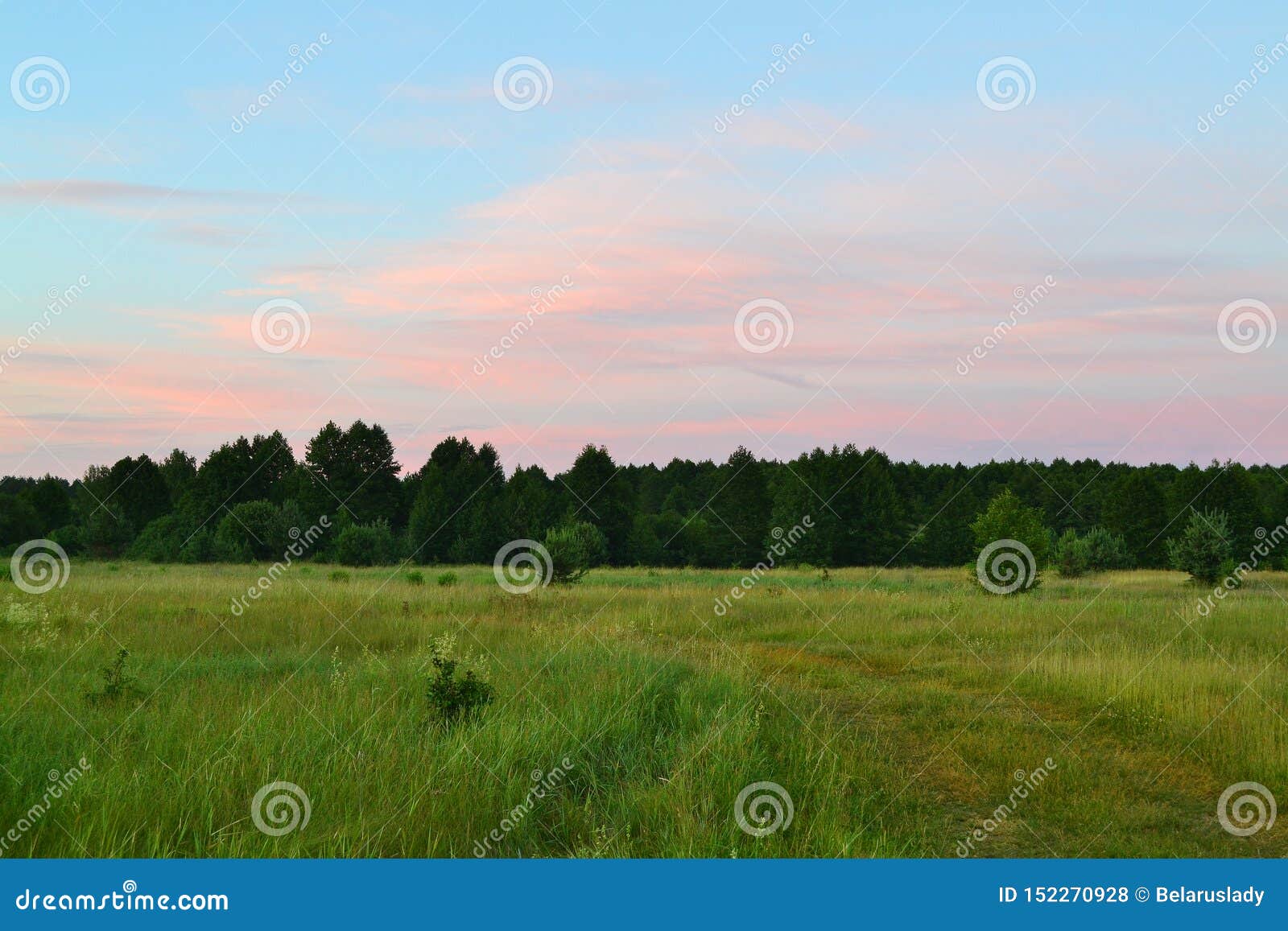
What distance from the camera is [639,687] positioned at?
8977 mm

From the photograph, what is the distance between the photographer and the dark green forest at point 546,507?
176 ft

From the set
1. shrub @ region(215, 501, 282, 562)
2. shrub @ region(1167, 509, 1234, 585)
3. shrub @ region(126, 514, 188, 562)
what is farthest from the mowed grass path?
shrub @ region(126, 514, 188, 562)

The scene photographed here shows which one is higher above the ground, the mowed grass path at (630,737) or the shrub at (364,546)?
the shrub at (364,546)

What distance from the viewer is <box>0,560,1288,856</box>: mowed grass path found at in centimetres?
550

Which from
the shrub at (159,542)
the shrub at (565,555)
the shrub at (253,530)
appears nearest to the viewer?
the shrub at (565,555)

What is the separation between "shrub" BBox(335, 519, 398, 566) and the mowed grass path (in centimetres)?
2841

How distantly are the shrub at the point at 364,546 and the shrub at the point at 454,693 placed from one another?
37.4 meters

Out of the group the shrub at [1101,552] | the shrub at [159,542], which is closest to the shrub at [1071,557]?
the shrub at [1101,552]

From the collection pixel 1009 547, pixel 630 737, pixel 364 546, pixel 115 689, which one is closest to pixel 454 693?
pixel 630 737

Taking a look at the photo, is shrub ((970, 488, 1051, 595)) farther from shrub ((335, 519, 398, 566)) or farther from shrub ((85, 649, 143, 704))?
shrub ((335, 519, 398, 566))

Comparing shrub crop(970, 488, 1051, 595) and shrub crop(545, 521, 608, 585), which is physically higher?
shrub crop(970, 488, 1051, 595)

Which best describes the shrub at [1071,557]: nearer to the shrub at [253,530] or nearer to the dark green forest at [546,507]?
the dark green forest at [546,507]

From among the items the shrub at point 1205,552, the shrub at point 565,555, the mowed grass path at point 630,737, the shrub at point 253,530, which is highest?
the shrub at point 253,530

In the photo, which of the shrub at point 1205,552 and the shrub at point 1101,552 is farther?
the shrub at point 1101,552
